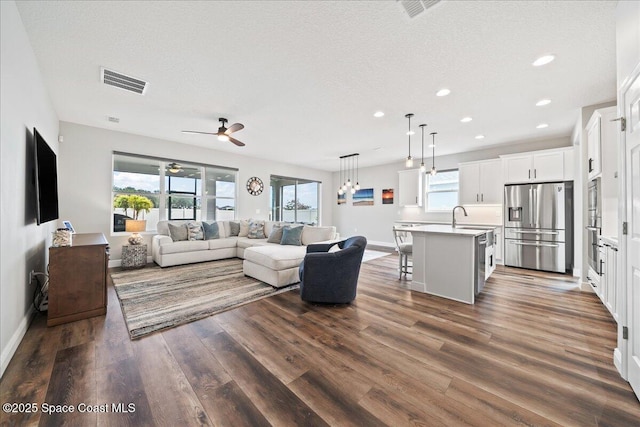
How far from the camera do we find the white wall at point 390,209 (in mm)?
5777

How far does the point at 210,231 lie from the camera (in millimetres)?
5664

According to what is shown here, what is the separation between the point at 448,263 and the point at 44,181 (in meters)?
4.97

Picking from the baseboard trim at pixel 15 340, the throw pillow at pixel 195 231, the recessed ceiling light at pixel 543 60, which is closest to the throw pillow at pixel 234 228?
the throw pillow at pixel 195 231

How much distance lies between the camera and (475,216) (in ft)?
20.0

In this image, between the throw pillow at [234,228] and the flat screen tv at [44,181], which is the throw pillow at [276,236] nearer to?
the throw pillow at [234,228]

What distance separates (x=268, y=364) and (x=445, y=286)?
2.56m

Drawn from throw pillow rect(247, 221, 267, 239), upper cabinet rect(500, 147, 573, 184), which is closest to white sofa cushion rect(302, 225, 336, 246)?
throw pillow rect(247, 221, 267, 239)

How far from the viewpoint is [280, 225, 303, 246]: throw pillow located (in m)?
4.84

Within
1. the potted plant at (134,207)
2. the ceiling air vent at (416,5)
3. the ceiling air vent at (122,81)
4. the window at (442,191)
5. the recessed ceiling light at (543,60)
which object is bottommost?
the potted plant at (134,207)

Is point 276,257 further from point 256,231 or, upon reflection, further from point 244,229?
point 244,229

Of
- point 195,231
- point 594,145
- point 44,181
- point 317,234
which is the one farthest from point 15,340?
point 594,145

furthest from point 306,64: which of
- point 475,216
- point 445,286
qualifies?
point 475,216

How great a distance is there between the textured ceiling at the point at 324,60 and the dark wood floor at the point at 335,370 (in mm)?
2733

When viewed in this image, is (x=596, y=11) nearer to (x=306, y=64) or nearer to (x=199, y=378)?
(x=306, y=64)
